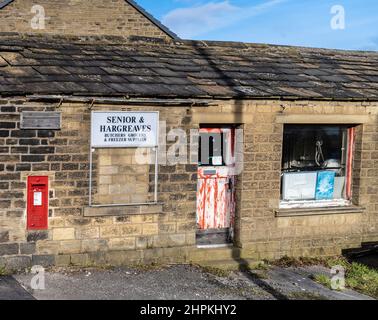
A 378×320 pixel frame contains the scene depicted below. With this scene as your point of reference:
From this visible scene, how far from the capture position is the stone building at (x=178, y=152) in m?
8.16

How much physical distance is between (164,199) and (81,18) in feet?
33.2

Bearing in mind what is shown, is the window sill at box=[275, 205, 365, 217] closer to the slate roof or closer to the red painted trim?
the red painted trim

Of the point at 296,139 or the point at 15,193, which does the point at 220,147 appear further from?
the point at 15,193

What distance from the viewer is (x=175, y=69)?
988cm

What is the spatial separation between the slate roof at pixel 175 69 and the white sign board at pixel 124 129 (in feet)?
1.09

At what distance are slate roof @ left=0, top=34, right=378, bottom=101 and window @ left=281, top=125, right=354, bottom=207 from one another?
751 mm

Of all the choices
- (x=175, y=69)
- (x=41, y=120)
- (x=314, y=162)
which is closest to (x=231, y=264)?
(x=314, y=162)

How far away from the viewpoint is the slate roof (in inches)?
335

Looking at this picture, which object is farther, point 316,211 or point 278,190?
point 316,211

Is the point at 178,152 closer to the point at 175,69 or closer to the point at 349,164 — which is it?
the point at 175,69

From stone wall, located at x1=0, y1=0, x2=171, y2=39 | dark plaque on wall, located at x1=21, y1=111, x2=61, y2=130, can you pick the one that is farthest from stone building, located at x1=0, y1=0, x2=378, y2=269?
stone wall, located at x1=0, y1=0, x2=171, y2=39

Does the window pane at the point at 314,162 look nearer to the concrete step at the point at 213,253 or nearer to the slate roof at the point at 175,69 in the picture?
the slate roof at the point at 175,69

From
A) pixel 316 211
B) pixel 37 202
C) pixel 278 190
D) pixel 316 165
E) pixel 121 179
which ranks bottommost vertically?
pixel 316 211
